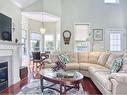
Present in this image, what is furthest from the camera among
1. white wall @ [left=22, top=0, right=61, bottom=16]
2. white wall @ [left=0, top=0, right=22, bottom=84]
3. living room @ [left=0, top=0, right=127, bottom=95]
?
white wall @ [left=22, top=0, right=61, bottom=16]

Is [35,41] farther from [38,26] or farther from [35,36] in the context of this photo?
[38,26]

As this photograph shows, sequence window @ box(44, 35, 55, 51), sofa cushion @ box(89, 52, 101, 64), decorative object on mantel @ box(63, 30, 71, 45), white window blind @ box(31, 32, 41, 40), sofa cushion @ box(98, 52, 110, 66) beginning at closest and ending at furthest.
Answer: sofa cushion @ box(98, 52, 110, 66) < sofa cushion @ box(89, 52, 101, 64) < decorative object on mantel @ box(63, 30, 71, 45) < white window blind @ box(31, 32, 41, 40) < window @ box(44, 35, 55, 51)

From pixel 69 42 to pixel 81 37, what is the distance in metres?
0.60

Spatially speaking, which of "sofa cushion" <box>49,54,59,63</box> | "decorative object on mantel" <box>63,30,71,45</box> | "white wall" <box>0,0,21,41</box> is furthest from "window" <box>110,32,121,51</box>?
"white wall" <box>0,0,21,41</box>

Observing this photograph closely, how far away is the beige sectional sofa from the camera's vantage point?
3.13 meters

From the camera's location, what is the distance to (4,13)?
4.80 m

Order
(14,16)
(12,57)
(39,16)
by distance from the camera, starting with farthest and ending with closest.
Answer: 1. (39,16)
2. (14,16)
3. (12,57)

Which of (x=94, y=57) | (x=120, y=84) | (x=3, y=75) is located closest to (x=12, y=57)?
(x=3, y=75)

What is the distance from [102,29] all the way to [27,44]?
15.5 feet

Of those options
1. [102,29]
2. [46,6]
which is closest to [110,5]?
[102,29]

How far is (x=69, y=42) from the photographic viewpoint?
771 cm

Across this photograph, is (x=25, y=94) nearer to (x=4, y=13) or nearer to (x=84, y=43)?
(x=4, y=13)

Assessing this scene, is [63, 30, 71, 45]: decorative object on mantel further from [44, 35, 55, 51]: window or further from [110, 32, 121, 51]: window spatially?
[44, 35, 55, 51]: window

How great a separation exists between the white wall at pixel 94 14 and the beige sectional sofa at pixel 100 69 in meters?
1.07
